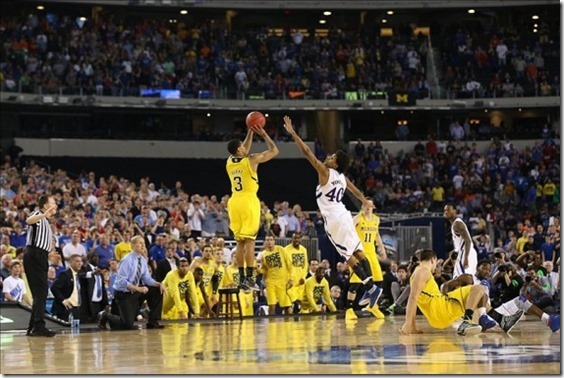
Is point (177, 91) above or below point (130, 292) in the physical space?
above

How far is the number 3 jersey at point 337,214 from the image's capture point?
1948 cm

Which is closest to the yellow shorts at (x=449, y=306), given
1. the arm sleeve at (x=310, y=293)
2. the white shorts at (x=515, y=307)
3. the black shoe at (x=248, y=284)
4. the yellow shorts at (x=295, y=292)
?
the white shorts at (x=515, y=307)

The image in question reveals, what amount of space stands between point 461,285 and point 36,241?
6743 millimetres

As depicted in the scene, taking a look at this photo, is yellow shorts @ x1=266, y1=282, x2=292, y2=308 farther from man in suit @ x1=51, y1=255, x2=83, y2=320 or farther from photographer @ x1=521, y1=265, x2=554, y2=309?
photographer @ x1=521, y1=265, x2=554, y2=309

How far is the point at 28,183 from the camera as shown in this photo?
114 ft

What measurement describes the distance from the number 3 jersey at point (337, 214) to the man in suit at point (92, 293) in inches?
205

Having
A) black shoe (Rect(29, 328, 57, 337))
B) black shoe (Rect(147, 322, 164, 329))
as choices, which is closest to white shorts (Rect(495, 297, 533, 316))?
black shoe (Rect(147, 322, 164, 329))

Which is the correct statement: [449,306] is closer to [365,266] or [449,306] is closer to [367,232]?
[365,266]

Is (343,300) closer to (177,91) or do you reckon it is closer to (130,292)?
(130,292)

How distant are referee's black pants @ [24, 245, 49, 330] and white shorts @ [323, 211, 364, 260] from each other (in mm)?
4618

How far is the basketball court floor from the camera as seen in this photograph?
13.3 metres

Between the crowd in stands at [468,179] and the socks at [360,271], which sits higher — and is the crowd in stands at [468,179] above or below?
above

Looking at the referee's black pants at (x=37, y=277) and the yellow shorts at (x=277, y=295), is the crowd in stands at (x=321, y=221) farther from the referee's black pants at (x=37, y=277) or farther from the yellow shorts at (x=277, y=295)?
the referee's black pants at (x=37, y=277)

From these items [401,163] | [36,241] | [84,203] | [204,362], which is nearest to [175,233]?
[84,203]
